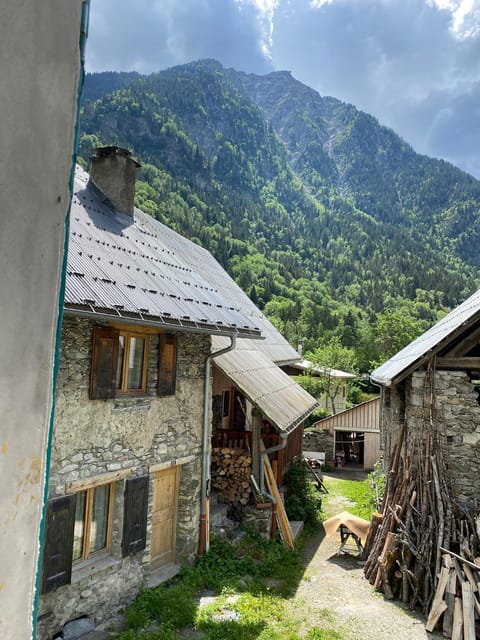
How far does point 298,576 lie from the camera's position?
9.40m

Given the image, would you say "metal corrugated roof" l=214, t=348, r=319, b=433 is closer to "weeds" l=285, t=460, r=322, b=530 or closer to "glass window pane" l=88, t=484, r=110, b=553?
"weeds" l=285, t=460, r=322, b=530

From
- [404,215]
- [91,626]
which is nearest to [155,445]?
[91,626]

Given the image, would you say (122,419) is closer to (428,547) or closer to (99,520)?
(99,520)

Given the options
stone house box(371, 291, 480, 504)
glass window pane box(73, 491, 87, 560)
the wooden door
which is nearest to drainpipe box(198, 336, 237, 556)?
the wooden door

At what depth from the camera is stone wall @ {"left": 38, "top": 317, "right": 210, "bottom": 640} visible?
606 cm

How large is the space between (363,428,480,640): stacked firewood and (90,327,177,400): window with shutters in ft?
17.1

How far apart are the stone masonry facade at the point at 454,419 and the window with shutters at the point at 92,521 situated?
21.1ft

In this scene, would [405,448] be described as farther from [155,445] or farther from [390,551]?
[155,445]

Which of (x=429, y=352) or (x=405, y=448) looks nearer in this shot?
(x=429, y=352)

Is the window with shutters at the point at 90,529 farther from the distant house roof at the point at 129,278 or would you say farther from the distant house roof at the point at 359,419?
the distant house roof at the point at 359,419

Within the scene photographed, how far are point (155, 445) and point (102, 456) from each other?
116 centimetres

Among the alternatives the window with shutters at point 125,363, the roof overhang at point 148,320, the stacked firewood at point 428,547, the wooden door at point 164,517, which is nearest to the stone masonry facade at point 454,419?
the stacked firewood at point 428,547

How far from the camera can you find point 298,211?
141375 millimetres

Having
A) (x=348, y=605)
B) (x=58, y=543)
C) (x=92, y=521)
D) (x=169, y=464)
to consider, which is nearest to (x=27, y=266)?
(x=58, y=543)
